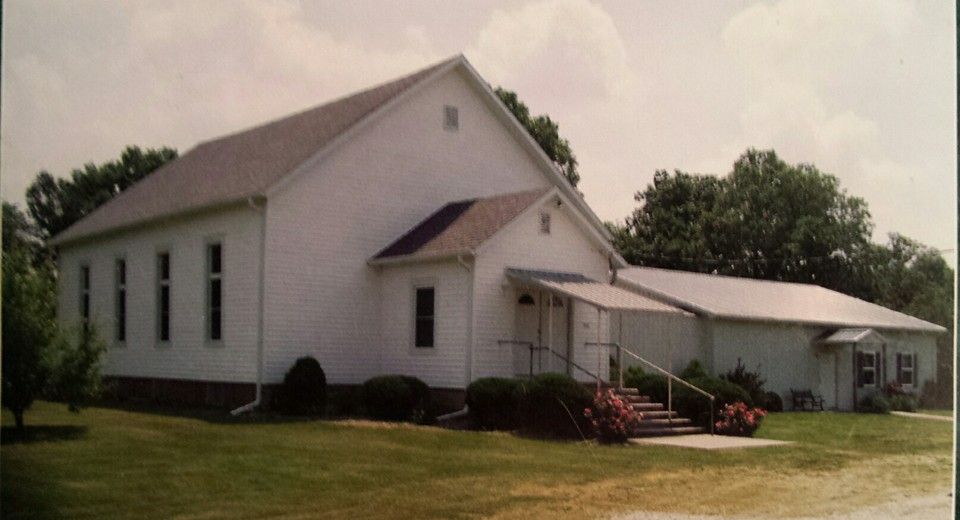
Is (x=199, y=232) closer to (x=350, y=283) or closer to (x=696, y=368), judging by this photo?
(x=350, y=283)

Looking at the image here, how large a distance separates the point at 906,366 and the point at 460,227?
714 cm

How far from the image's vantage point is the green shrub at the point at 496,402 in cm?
1410

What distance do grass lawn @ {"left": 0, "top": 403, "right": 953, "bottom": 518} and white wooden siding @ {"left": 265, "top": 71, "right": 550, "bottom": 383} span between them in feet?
12.0

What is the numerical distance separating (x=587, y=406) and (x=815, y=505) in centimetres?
471

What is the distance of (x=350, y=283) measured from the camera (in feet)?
53.4

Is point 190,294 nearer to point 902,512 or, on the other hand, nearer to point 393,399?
point 393,399

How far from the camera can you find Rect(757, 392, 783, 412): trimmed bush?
718 inches

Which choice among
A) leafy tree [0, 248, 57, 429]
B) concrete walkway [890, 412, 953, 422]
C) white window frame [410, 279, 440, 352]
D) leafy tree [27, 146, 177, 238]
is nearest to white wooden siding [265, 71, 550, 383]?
white window frame [410, 279, 440, 352]

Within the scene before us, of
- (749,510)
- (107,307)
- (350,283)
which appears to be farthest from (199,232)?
(749,510)

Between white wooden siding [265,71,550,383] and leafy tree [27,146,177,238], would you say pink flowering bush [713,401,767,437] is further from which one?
leafy tree [27,146,177,238]

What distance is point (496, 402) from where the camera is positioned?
1426 cm

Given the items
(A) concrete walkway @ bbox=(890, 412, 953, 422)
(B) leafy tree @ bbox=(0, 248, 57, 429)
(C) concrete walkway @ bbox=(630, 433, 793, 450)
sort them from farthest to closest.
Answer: (C) concrete walkway @ bbox=(630, 433, 793, 450)
(A) concrete walkway @ bbox=(890, 412, 953, 422)
(B) leafy tree @ bbox=(0, 248, 57, 429)

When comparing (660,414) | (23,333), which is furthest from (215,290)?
(23,333)

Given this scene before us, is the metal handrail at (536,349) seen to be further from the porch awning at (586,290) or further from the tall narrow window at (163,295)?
the tall narrow window at (163,295)
